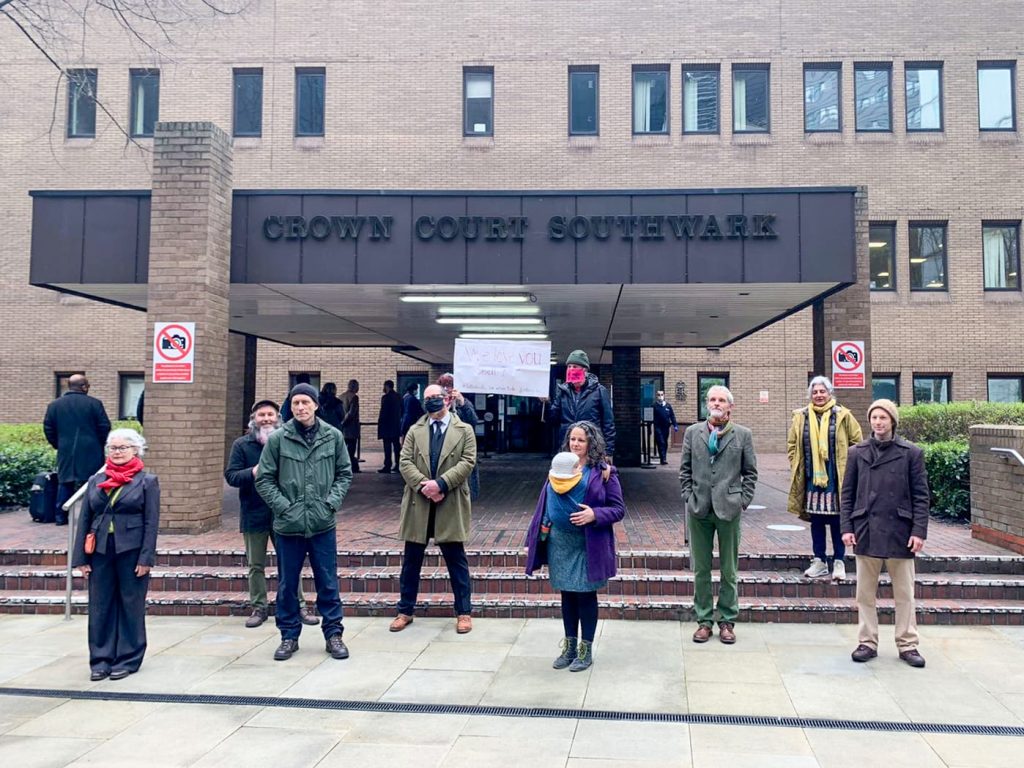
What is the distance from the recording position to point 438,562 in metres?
7.30

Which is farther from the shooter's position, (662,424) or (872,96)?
(872,96)

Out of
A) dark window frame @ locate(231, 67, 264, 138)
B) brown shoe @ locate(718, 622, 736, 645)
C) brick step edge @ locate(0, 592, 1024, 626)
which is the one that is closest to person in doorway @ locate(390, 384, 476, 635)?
brick step edge @ locate(0, 592, 1024, 626)

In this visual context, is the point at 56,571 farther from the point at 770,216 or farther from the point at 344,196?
the point at 770,216

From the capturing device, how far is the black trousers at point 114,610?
16.5 ft

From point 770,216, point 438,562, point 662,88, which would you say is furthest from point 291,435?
point 662,88

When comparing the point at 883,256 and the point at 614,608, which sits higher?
the point at 883,256

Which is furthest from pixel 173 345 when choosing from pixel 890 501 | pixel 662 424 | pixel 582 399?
pixel 662 424

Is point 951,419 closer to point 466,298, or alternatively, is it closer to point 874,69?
point 466,298

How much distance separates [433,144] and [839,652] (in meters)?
18.6

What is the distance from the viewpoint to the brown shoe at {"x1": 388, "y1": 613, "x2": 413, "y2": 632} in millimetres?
6031

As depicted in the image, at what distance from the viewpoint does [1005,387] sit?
2120 cm


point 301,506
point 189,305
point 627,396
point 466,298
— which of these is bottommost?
point 301,506

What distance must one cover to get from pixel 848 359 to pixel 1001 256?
52.0 ft

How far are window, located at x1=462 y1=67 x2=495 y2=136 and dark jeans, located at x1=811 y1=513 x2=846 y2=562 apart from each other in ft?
57.3
